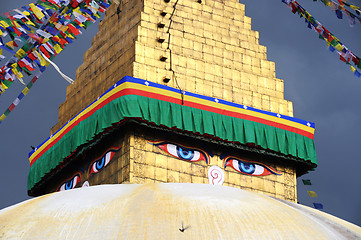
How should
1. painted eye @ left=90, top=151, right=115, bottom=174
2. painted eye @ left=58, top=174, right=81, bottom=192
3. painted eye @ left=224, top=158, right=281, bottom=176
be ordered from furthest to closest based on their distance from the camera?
painted eye @ left=58, top=174, right=81, bottom=192 → painted eye @ left=224, top=158, right=281, bottom=176 → painted eye @ left=90, top=151, right=115, bottom=174

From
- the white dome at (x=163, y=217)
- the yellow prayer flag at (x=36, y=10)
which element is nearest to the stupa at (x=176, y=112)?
the yellow prayer flag at (x=36, y=10)

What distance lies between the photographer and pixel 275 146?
15.7 metres

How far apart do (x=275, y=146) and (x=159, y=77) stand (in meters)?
2.61

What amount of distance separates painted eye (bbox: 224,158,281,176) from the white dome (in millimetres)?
5905

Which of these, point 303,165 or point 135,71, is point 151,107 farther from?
point 303,165

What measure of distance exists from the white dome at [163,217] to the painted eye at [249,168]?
5905mm

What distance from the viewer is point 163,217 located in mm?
8539

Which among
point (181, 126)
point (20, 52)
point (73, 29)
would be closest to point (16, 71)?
point (20, 52)

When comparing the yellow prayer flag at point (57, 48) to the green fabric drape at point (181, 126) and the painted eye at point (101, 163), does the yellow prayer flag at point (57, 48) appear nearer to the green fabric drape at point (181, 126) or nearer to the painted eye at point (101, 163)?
the green fabric drape at point (181, 126)

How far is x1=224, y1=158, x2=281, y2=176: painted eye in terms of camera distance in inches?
615

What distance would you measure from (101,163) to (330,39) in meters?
4.92

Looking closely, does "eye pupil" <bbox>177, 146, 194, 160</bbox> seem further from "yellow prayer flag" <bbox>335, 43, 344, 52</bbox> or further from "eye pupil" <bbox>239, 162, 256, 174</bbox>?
"yellow prayer flag" <bbox>335, 43, 344, 52</bbox>

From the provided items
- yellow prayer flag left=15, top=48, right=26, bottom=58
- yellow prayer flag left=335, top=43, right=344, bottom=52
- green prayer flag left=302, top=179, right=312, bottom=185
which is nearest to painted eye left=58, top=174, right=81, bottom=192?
yellow prayer flag left=15, top=48, right=26, bottom=58

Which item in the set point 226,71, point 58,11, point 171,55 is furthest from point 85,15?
point 226,71
